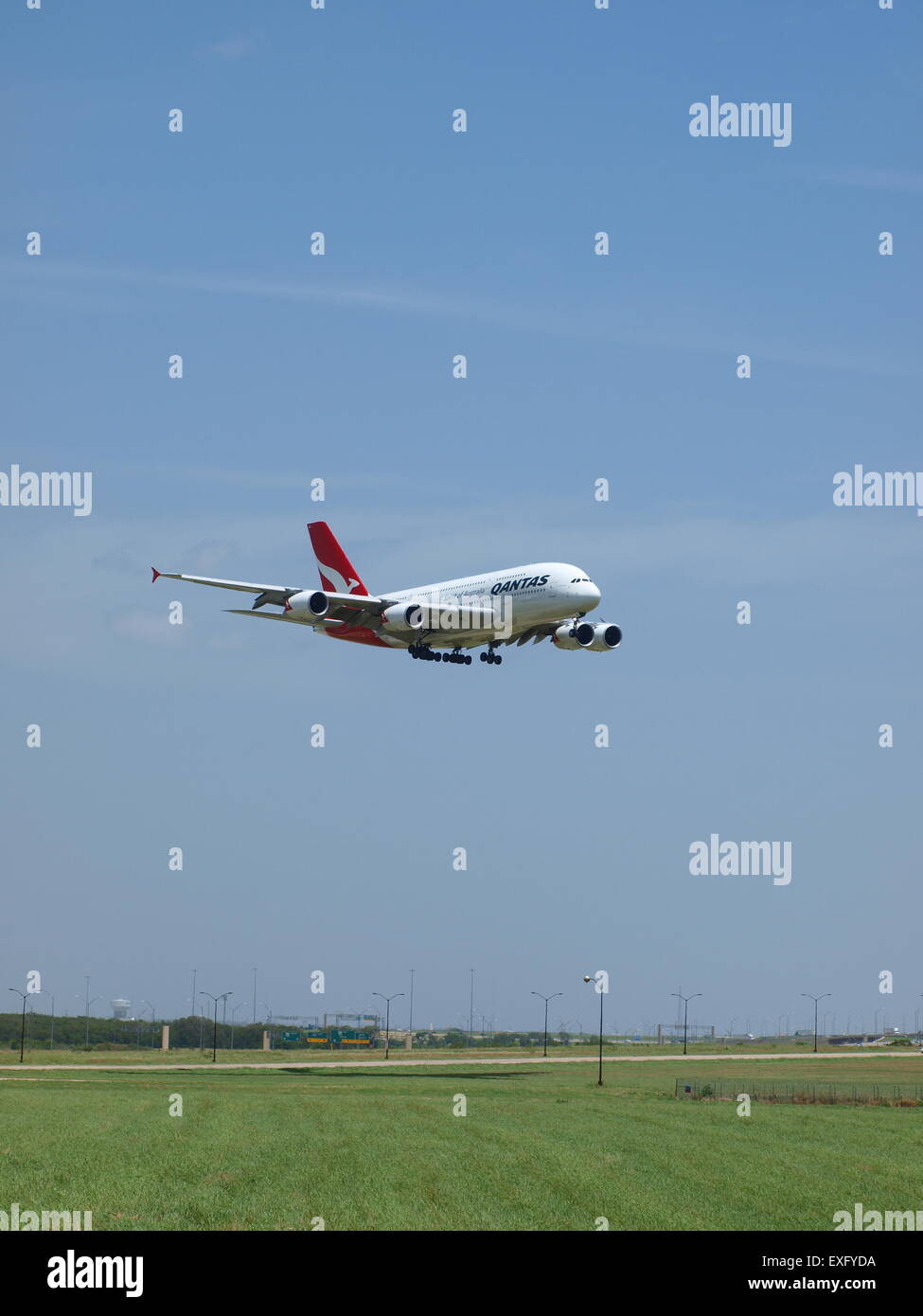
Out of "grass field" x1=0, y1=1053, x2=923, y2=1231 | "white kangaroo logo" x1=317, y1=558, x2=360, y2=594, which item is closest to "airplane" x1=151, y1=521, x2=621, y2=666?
"white kangaroo logo" x1=317, y1=558, x2=360, y2=594

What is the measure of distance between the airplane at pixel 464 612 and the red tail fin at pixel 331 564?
1162 centimetres

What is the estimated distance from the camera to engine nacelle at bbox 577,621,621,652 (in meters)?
81.8

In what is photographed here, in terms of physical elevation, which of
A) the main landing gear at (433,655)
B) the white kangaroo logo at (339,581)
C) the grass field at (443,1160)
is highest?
the white kangaroo logo at (339,581)

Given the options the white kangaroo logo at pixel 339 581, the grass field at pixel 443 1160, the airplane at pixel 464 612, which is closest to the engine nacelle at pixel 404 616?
the airplane at pixel 464 612

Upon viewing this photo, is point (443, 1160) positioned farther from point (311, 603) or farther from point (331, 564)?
point (331, 564)

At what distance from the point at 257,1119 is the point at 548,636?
99.8 feet

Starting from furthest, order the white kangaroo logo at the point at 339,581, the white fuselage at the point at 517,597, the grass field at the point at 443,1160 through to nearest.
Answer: the white kangaroo logo at the point at 339,581
the white fuselage at the point at 517,597
the grass field at the point at 443,1160

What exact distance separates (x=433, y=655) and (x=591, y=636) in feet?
30.0

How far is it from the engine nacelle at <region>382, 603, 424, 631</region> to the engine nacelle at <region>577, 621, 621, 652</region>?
339 inches

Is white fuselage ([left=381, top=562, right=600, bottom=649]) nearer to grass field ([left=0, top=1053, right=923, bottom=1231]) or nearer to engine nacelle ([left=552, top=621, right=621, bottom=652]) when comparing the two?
engine nacelle ([left=552, top=621, right=621, bottom=652])

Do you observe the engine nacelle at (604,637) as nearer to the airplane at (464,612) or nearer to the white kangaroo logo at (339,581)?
the airplane at (464,612)

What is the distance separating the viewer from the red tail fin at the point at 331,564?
328 feet

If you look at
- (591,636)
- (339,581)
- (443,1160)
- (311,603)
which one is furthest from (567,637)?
(443,1160)
